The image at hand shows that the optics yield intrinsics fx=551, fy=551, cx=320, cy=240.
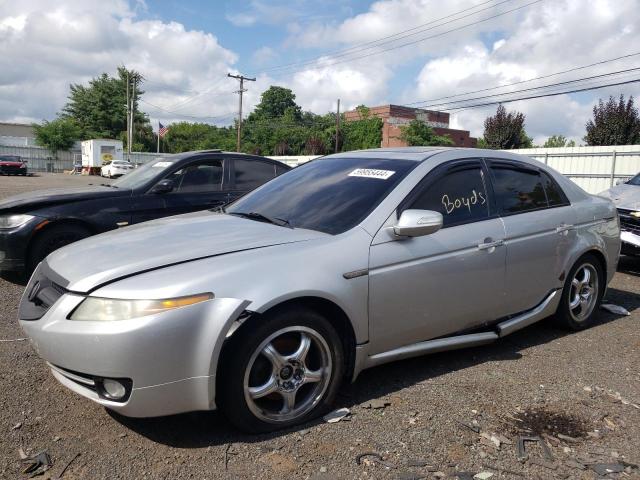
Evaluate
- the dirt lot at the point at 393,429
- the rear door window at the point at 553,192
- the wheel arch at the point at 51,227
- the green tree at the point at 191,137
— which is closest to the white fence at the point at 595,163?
the wheel arch at the point at 51,227

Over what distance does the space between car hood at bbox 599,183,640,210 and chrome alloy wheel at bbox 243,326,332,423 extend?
5985 millimetres

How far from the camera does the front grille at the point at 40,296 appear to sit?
9.46ft

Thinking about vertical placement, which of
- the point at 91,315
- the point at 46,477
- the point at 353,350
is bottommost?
the point at 46,477

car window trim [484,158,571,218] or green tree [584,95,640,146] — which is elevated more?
green tree [584,95,640,146]

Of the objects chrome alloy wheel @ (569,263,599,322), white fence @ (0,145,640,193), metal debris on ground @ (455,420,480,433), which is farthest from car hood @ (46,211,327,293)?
white fence @ (0,145,640,193)

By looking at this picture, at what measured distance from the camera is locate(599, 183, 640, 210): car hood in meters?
7.62

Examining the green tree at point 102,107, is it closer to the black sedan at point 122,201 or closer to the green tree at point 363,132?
the green tree at point 363,132

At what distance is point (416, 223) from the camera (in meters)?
3.33

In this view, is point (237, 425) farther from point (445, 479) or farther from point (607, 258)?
point (607, 258)

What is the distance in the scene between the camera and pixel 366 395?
3484 mm

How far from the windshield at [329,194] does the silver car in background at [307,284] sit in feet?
0.05

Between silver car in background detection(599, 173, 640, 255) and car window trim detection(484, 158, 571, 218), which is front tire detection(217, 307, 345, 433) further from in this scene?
silver car in background detection(599, 173, 640, 255)

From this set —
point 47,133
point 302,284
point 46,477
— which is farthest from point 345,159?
point 47,133

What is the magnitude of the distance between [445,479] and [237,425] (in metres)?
1.07
